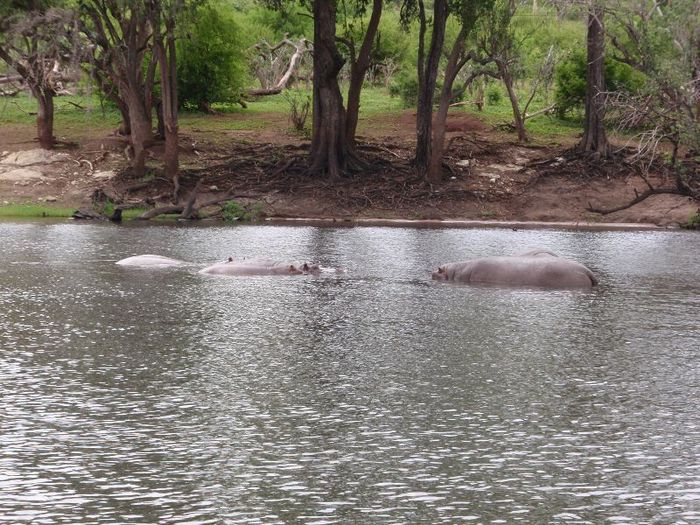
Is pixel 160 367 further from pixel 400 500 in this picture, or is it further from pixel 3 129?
pixel 3 129

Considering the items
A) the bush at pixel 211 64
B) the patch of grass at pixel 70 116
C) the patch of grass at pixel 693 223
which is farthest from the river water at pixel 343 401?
the bush at pixel 211 64

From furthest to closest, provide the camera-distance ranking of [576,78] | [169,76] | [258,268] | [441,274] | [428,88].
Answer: [576,78] < [169,76] < [428,88] < [258,268] < [441,274]

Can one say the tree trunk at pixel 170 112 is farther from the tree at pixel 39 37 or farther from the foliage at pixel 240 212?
the tree at pixel 39 37

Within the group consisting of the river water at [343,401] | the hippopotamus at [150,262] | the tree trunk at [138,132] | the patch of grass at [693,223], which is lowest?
the patch of grass at [693,223]

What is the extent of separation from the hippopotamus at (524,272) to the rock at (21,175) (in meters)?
18.6

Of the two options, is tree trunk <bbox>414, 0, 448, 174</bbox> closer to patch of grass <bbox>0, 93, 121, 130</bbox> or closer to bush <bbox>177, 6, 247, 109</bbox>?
bush <bbox>177, 6, 247, 109</bbox>

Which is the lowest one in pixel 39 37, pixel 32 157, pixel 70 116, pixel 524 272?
pixel 524 272

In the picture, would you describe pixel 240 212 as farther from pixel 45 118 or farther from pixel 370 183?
pixel 45 118

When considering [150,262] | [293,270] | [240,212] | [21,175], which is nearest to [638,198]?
[240,212]

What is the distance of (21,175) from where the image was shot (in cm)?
3164

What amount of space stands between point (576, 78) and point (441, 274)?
25.9 m

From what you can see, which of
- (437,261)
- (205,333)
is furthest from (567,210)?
(205,333)

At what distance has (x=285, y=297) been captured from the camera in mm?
13594

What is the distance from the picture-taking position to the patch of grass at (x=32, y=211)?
2819 centimetres
